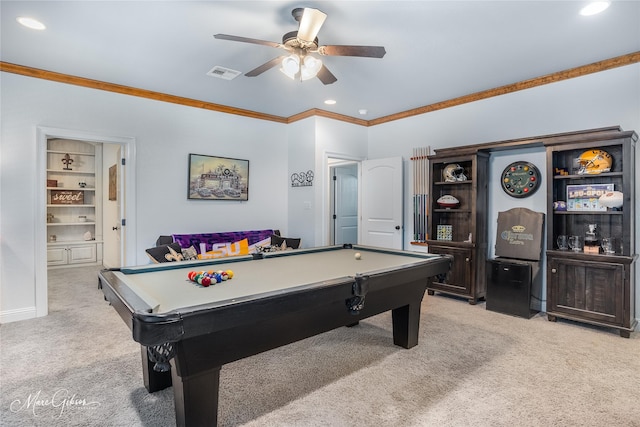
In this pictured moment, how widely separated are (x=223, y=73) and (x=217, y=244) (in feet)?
7.14

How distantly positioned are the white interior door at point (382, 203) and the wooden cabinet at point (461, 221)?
57 cm

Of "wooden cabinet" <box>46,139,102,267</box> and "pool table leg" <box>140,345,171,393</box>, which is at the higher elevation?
"wooden cabinet" <box>46,139,102,267</box>

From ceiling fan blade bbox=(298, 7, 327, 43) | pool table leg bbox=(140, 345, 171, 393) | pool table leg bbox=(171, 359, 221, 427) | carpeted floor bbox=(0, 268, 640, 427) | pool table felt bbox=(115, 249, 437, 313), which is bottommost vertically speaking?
carpeted floor bbox=(0, 268, 640, 427)

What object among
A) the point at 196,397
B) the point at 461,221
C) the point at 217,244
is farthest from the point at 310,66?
the point at 461,221

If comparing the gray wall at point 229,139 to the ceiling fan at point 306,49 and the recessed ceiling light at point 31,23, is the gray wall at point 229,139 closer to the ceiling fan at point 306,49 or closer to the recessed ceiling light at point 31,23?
the recessed ceiling light at point 31,23

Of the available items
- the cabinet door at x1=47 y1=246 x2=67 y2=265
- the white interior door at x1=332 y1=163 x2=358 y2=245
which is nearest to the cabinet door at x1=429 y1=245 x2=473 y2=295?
the white interior door at x1=332 y1=163 x2=358 y2=245

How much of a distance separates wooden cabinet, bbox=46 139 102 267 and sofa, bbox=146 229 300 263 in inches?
139

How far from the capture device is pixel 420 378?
2.38 metres

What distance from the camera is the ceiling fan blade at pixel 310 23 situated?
85.7 inches

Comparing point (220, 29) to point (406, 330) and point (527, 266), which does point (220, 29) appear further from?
point (527, 266)

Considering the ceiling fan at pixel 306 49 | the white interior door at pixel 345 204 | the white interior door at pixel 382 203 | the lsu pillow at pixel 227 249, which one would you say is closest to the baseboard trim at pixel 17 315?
the lsu pillow at pixel 227 249

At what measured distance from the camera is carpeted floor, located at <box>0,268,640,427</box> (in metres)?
1.95

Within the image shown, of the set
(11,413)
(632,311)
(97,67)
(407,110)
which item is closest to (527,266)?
→ (632,311)

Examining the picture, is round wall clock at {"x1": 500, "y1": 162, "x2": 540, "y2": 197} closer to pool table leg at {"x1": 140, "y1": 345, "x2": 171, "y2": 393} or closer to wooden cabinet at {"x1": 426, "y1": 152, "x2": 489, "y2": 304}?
wooden cabinet at {"x1": 426, "y1": 152, "x2": 489, "y2": 304}
